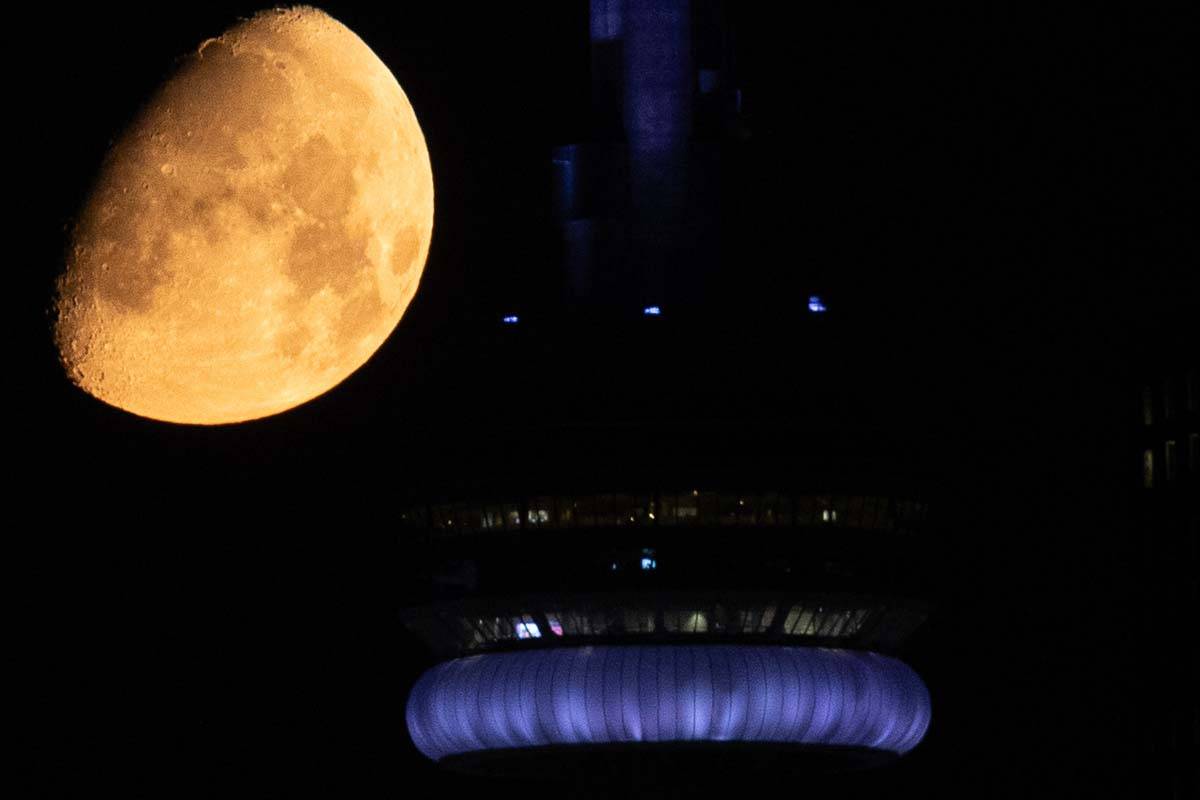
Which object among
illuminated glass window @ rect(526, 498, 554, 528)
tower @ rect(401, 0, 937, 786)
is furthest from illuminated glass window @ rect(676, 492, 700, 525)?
illuminated glass window @ rect(526, 498, 554, 528)

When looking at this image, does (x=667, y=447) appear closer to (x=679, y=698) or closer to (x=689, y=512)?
(x=689, y=512)

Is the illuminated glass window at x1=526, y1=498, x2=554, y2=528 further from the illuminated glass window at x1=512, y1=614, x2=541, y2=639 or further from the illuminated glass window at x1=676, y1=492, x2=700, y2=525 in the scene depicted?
the illuminated glass window at x1=676, y1=492, x2=700, y2=525

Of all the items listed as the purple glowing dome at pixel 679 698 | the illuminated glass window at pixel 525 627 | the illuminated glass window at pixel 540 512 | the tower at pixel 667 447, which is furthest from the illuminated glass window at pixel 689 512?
the illuminated glass window at pixel 525 627

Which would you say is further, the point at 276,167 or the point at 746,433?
the point at 746,433

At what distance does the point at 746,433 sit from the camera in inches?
3366

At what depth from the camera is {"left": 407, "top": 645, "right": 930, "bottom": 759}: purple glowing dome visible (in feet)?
289

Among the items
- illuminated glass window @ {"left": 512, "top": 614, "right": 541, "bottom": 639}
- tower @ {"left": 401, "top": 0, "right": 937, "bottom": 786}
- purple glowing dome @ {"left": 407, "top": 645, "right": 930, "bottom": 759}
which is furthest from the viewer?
purple glowing dome @ {"left": 407, "top": 645, "right": 930, "bottom": 759}

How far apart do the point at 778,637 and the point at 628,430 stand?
964 cm

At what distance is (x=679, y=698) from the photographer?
8750 cm

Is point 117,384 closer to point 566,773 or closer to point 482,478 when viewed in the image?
point 482,478

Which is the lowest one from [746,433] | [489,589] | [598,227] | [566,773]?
[566,773]

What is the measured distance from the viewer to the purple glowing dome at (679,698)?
289 ft

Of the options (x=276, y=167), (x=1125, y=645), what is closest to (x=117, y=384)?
(x=276, y=167)

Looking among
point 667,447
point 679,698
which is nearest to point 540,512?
point 667,447
